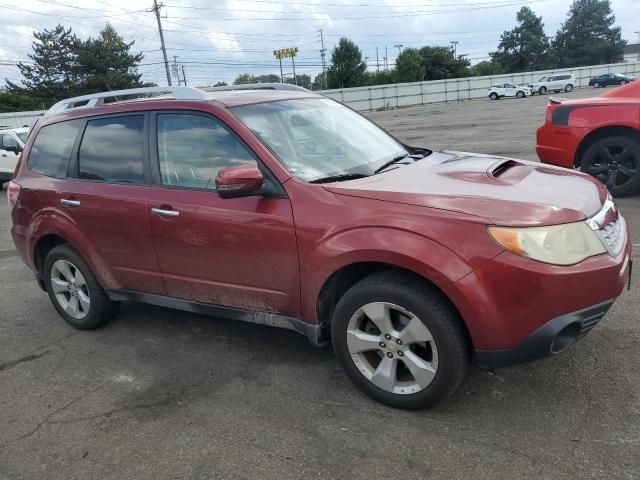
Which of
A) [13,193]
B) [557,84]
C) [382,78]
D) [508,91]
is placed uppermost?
[382,78]

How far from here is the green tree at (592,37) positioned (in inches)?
3410

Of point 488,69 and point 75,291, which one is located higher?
point 488,69

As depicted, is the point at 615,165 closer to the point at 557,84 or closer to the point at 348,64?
the point at 557,84

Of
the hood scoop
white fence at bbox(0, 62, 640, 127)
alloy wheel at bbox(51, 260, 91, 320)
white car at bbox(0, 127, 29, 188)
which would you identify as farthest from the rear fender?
white fence at bbox(0, 62, 640, 127)

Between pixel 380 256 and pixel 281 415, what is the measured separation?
3.46 ft

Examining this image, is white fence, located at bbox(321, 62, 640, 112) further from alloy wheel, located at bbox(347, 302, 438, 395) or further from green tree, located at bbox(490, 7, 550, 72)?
alloy wheel, located at bbox(347, 302, 438, 395)

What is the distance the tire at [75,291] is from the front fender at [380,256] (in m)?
1.97

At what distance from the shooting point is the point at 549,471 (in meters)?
2.46

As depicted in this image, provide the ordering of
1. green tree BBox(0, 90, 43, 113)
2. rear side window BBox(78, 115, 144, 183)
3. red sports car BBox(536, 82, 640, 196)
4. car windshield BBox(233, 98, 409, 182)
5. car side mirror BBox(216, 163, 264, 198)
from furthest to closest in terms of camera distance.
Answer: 1. green tree BBox(0, 90, 43, 113)
2. red sports car BBox(536, 82, 640, 196)
3. rear side window BBox(78, 115, 144, 183)
4. car windshield BBox(233, 98, 409, 182)
5. car side mirror BBox(216, 163, 264, 198)

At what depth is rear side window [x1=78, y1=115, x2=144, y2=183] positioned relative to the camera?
152 inches

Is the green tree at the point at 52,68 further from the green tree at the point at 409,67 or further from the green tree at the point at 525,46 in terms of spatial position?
the green tree at the point at 525,46

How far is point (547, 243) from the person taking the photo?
8.53ft

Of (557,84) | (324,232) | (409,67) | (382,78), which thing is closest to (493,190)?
(324,232)

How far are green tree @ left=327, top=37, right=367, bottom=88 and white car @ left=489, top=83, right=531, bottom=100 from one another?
103 feet
